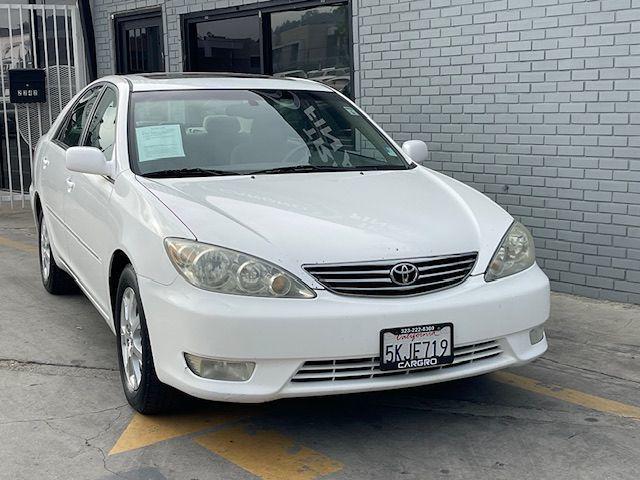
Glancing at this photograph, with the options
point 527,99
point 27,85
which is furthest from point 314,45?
point 27,85

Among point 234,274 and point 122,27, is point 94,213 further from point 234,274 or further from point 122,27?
point 122,27

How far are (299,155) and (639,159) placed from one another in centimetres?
255

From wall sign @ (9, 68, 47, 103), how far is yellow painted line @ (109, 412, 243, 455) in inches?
288

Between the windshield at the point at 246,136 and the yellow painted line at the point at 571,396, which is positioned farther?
the windshield at the point at 246,136

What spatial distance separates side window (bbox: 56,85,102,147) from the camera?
5602mm

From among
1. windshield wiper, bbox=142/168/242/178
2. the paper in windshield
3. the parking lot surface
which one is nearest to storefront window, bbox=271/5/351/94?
the paper in windshield

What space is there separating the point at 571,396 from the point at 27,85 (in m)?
8.14

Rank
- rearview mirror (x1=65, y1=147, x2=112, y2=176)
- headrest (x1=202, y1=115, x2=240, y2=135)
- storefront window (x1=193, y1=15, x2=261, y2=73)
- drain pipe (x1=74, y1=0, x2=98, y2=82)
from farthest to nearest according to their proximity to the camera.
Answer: drain pipe (x1=74, y1=0, x2=98, y2=82) < storefront window (x1=193, y1=15, x2=261, y2=73) < headrest (x1=202, y1=115, x2=240, y2=135) < rearview mirror (x1=65, y1=147, x2=112, y2=176)

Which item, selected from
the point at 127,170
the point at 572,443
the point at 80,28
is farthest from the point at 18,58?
the point at 572,443

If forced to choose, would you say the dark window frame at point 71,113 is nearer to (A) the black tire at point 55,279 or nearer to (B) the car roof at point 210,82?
(B) the car roof at point 210,82

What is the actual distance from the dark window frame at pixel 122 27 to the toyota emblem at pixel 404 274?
7.44 meters

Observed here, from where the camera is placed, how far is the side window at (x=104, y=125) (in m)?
4.78

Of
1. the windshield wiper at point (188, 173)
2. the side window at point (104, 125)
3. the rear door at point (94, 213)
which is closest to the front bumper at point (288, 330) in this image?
the windshield wiper at point (188, 173)

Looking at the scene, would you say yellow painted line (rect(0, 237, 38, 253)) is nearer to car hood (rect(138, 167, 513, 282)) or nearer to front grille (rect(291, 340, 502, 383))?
car hood (rect(138, 167, 513, 282))
